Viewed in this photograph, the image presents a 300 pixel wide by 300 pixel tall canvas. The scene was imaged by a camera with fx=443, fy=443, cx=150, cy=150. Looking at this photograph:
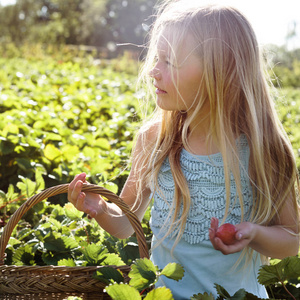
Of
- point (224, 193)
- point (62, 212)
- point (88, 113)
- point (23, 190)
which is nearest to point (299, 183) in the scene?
point (224, 193)

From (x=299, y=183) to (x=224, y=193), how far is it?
278mm

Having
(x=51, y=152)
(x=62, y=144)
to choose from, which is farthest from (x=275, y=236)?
(x=62, y=144)

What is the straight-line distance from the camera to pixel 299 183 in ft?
5.35

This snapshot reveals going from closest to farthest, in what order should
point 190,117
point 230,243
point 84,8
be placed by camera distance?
point 230,243 < point 190,117 < point 84,8

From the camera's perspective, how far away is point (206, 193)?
1643mm

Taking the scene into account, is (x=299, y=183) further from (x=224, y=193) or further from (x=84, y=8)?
(x=84, y=8)

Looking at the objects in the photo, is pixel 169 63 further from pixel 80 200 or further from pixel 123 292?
pixel 123 292

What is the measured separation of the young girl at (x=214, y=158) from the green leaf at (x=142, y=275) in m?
0.39

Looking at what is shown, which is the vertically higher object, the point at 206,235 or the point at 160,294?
the point at 160,294

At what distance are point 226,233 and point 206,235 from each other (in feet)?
1.31

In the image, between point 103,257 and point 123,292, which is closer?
point 123,292

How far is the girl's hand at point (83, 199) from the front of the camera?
4.71ft

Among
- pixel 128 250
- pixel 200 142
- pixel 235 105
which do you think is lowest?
pixel 128 250

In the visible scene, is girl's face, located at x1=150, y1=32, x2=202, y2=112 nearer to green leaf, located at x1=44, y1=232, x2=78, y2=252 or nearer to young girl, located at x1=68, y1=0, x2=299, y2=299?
young girl, located at x1=68, y1=0, x2=299, y2=299
